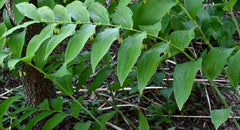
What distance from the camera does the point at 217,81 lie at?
1.66 meters

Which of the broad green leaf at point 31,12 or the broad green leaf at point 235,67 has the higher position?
the broad green leaf at point 31,12

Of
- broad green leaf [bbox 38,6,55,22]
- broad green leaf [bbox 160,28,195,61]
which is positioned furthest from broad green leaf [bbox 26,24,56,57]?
broad green leaf [bbox 160,28,195,61]

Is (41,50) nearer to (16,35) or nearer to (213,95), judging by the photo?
(16,35)

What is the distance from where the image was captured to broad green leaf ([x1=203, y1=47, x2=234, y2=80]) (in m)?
0.76

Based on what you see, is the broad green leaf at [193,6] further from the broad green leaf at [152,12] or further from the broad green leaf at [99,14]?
the broad green leaf at [99,14]

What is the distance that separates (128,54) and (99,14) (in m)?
0.12

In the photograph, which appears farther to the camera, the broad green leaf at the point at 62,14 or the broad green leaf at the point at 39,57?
the broad green leaf at the point at 39,57

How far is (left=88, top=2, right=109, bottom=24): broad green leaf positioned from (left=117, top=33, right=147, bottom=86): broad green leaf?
8cm

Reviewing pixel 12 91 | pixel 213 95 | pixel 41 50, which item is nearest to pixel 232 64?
pixel 41 50

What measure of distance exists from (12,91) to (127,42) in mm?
1265

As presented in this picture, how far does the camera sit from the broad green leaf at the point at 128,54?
0.64 m

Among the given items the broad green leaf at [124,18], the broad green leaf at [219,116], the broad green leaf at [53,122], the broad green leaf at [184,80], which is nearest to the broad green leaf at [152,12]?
the broad green leaf at [124,18]

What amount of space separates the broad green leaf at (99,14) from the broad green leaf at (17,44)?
0.25m

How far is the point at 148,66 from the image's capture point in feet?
2.27
